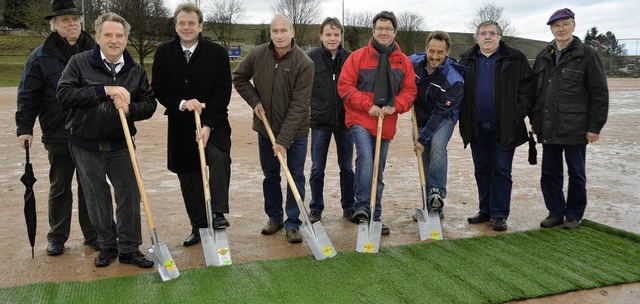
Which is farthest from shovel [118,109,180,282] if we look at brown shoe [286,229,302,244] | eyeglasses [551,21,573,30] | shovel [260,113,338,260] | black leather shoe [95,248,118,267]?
eyeglasses [551,21,573,30]

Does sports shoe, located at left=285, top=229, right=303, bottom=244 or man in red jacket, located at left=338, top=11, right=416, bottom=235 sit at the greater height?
man in red jacket, located at left=338, top=11, right=416, bottom=235

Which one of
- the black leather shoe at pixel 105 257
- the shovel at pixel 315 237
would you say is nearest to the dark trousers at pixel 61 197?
the black leather shoe at pixel 105 257

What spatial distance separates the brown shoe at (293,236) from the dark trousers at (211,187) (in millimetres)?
655

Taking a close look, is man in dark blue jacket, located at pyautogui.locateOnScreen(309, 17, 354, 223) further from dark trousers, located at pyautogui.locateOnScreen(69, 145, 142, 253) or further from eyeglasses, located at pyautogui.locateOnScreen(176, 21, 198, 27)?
dark trousers, located at pyautogui.locateOnScreen(69, 145, 142, 253)

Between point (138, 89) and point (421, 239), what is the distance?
2872 millimetres

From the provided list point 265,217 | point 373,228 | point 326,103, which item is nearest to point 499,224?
point 373,228

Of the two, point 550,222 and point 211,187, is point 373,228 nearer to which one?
point 211,187

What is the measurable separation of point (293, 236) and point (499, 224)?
6.83ft

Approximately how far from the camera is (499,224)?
5758 millimetres

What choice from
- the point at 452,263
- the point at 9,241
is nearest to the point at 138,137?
the point at 9,241

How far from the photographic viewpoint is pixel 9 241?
5457 mm

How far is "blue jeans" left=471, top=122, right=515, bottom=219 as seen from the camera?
5.79m

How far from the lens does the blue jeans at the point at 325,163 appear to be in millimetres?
5918

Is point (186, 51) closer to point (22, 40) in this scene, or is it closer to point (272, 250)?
point (272, 250)
